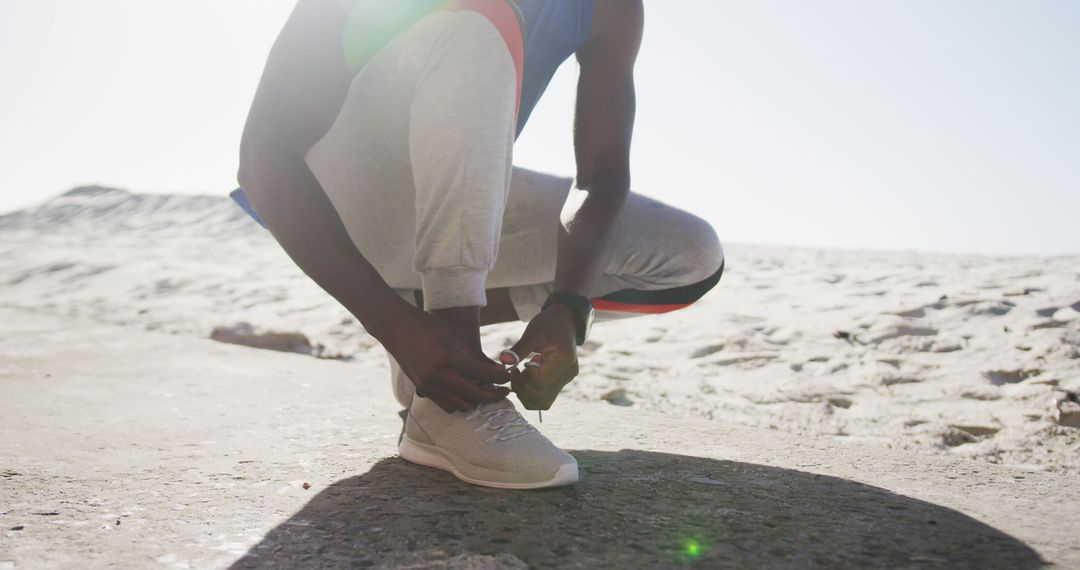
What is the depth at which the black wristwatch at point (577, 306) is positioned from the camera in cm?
128

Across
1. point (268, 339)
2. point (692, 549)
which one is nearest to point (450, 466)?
point (692, 549)

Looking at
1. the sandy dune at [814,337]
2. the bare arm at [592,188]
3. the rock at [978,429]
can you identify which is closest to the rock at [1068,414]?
the sandy dune at [814,337]

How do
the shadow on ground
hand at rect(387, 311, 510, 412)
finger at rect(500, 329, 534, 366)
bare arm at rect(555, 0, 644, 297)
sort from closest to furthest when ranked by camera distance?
the shadow on ground < hand at rect(387, 311, 510, 412) < finger at rect(500, 329, 534, 366) < bare arm at rect(555, 0, 644, 297)

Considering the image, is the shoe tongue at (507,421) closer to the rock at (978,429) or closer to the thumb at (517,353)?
the thumb at (517,353)

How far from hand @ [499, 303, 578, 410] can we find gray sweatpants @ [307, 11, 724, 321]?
0.11m

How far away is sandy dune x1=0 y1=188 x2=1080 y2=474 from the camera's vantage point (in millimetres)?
1745

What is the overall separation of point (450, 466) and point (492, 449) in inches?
4.4

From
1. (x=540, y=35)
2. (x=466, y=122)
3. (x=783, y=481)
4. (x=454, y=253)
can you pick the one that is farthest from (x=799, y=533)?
(x=540, y=35)

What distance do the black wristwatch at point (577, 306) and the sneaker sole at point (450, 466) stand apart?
0.83 ft

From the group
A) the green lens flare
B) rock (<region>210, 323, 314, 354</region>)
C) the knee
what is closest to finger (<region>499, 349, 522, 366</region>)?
the green lens flare

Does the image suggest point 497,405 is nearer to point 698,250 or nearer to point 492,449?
point 492,449

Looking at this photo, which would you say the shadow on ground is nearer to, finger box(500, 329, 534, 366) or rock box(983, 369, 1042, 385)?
finger box(500, 329, 534, 366)

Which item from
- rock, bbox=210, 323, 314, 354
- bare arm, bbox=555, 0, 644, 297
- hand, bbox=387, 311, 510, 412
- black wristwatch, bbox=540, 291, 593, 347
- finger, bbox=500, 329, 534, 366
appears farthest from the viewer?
rock, bbox=210, 323, 314, 354

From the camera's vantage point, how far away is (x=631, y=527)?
0.97 metres
